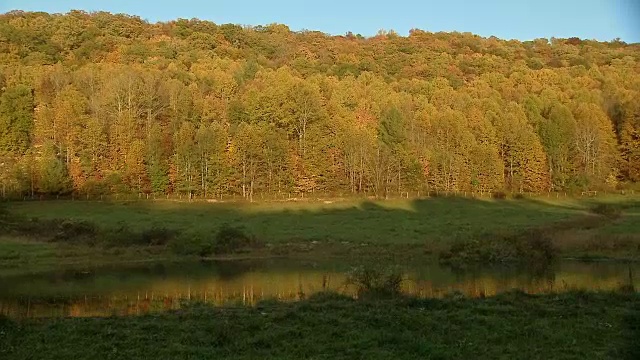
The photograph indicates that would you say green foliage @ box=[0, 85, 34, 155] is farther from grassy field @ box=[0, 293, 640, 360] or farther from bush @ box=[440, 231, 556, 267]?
grassy field @ box=[0, 293, 640, 360]

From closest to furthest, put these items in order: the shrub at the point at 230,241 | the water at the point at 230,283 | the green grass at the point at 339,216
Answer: the water at the point at 230,283, the shrub at the point at 230,241, the green grass at the point at 339,216

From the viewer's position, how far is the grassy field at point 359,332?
12.9 m

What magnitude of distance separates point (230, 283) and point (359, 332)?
49.4ft

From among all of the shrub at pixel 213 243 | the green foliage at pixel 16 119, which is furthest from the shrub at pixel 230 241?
the green foliage at pixel 16 119

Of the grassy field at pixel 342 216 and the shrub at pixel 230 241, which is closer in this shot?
the shrub at pixel 230 241

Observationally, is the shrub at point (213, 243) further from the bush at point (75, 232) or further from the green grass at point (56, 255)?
the bush at point (75, 232)

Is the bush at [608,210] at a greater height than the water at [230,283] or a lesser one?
greater

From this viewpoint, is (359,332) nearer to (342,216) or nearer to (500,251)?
(500,251)

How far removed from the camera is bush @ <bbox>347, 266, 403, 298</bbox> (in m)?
21.4

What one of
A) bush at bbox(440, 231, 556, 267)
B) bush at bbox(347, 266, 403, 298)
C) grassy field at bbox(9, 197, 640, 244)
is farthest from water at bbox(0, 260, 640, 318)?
grassy field at bbox(9, 197, 640, 244)

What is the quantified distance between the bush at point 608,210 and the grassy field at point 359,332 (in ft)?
117

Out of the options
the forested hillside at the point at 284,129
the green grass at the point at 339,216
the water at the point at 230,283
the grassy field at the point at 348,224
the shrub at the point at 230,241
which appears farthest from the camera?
the forested hillside at the point at 284,129

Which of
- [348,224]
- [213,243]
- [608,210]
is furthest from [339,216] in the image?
[608,210]

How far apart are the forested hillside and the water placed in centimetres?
3547
